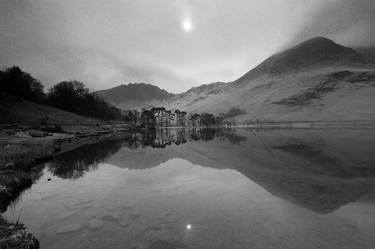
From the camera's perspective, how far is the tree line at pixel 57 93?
10119 centimetres

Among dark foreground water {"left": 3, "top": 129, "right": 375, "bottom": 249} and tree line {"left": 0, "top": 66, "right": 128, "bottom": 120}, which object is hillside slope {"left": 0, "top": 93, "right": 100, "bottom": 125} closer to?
tree line {"left": 0, "top": 66, "right": 128, "bottom": 120}

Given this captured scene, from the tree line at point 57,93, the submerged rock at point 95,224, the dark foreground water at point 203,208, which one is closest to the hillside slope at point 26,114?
the tree line at point 57,93

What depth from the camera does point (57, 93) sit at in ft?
419

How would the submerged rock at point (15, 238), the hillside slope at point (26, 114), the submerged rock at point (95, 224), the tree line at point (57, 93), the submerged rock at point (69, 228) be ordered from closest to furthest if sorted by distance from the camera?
the submerged rock at point (15, 238) → the submerged rock at point (69, 228) → the submerged rock at point (95, 224) → the hillside slope at point (26, 114) → the tree line at point (57, 93)

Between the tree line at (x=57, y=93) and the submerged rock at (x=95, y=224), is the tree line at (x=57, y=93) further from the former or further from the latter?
the submerged rock at (x=95, y=224)

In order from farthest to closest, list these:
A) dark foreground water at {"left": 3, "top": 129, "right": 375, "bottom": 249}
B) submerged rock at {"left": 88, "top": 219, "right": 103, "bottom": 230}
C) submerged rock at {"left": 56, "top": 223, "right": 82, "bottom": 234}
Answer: submerged rock at {"left": 88, "top": 219, "right": 103, "bottom": 230} → submerged rock at {"left": 56, "top": 223, "right": 82, "bottom": 234} → dark foreground water at {"left": 3, "top": 129, "right": 375, "bottom": 249}

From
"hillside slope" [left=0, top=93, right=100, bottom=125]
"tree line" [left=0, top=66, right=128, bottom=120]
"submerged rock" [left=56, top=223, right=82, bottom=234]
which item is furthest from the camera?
"tree line" [left=0, top=66, right=128, bottom=120]

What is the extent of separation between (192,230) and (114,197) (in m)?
7.02

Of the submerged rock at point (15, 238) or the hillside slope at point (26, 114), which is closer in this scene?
the submerged rock at point (15, 238)

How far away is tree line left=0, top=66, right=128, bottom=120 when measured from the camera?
101 metres

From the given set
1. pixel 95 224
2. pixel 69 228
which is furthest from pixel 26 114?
pixel 95 224

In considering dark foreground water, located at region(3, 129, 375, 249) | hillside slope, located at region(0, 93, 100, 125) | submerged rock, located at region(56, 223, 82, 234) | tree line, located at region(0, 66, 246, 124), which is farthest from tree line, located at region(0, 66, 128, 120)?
submerged rock, located at region(56, 223, 82, 234)

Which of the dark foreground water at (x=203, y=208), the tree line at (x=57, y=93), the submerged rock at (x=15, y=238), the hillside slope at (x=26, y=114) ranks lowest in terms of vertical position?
the dark foreground water at (x=203, y=208)

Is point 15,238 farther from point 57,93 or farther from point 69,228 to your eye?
point 57,93
